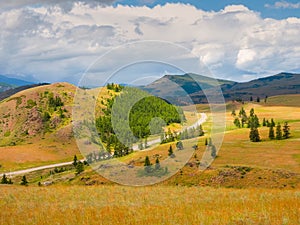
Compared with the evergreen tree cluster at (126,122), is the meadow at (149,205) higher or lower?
lower

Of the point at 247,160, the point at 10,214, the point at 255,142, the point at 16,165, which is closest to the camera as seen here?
the point at 10,214

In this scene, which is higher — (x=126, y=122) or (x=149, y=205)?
(x=126, y=122)

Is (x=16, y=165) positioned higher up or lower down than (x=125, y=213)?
lower down

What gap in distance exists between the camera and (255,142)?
144375 millimetres

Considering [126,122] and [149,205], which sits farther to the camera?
[126,122]

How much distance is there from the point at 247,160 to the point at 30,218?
92957mm

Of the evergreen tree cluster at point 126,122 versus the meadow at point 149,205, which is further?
the evergreen tree cluster at point 126,122

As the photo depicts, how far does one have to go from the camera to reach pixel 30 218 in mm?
17406

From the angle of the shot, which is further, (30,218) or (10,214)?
(10,214)

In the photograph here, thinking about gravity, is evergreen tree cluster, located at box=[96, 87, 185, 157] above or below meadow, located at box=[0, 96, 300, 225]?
above

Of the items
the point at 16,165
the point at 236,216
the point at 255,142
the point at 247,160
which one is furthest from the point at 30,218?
the point at 16,165

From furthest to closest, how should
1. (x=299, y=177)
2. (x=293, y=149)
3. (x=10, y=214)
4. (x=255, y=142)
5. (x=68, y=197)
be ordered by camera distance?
(x=255, y=142)
(x=293, y=149)
(x=299, y=177)
(x=68, y=197)
(x=10, y=214)

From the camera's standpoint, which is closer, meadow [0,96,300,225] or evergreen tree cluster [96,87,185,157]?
meadow [0,96,300,225]

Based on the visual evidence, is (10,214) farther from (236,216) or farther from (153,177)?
(153,177)
